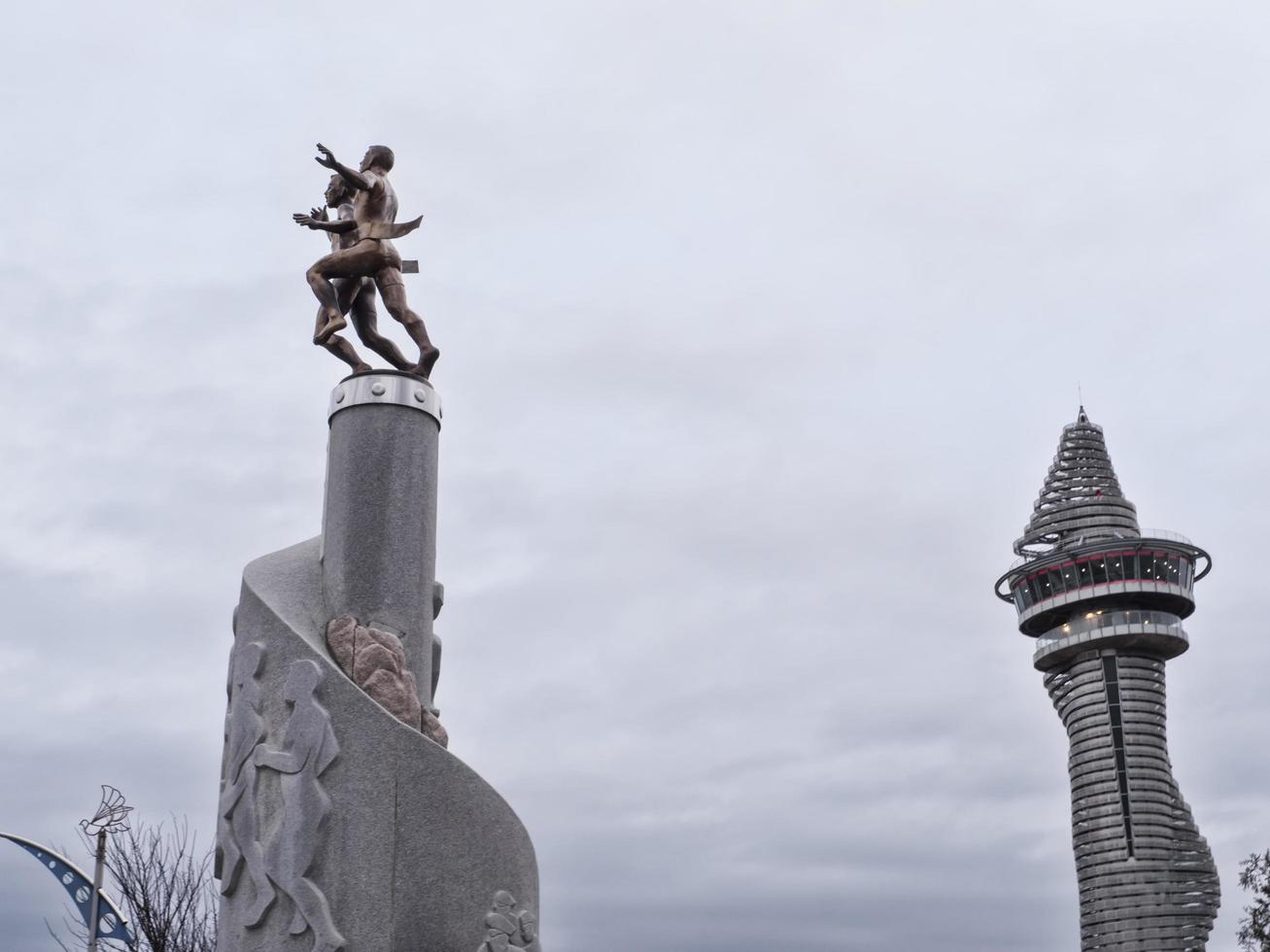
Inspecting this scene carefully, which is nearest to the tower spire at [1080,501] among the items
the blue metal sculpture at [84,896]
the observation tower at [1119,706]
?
the observation tower at [1119,706]

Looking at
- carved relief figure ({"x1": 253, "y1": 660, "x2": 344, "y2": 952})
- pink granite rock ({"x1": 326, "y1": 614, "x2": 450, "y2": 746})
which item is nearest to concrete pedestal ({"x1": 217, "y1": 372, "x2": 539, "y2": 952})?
carved relief figure ({"x1": 253, "y1": 660, "x2": 344, "y2": 952})

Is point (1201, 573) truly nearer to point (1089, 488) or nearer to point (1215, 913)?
point (1089, 488)

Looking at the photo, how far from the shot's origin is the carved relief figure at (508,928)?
470 inches

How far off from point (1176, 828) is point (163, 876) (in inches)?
3137

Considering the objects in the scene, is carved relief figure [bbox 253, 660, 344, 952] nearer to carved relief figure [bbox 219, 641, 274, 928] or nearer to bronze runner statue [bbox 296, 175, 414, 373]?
carved relief figure [bbox 219, 641, 274, 928]

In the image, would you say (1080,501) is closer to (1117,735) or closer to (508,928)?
(1117,735)

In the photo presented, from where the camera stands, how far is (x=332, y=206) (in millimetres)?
15688

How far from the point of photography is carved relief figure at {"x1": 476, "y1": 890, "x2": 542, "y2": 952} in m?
11.9

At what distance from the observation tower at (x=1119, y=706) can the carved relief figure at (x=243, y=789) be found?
276 ft

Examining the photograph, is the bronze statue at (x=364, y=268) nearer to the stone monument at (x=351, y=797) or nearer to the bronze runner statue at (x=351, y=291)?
the bronze runner statue at (x=351, y=291)

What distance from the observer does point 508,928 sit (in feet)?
39.6

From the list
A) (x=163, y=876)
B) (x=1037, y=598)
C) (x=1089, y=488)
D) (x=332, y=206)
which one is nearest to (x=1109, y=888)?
(x=1037, y=598)

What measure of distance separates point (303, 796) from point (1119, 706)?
3427 inches

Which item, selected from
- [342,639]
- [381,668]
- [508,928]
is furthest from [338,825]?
[342,639]
